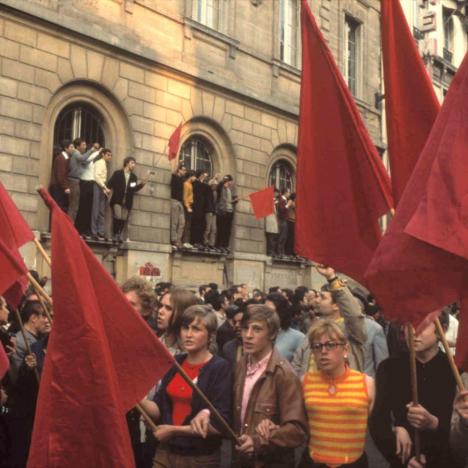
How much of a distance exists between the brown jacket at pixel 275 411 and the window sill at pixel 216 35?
45.6 feet

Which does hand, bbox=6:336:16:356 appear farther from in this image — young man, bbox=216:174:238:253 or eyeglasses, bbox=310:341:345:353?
A: young man, bbox=216:174:238:253

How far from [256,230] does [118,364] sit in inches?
605

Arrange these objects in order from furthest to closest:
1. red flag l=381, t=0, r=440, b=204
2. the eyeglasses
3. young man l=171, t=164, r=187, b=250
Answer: young man l=171, t=164, r=187, b=250
the eyeglasses
red flag l=381, t=0, r=440, b=204

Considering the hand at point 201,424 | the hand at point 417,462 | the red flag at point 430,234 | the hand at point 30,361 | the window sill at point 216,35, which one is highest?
the window sill at point 216,35

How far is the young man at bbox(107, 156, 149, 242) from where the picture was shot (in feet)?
48.5

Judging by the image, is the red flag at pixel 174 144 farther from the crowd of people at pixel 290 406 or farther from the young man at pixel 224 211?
the crowd of people at pixel 290 406

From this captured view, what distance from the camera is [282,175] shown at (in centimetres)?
2064

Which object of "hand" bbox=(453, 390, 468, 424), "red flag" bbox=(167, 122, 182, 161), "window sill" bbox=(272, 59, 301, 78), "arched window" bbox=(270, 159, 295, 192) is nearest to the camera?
"hand" bbox=(453, 390, 468, 424)

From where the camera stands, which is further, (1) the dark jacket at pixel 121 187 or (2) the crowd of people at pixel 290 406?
(1) the dark jacket at pixel 121 187

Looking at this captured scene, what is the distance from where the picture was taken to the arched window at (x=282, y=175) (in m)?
20.2

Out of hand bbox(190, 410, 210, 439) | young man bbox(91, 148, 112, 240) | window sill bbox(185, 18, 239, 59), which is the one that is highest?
window sill bbox(185, 18, 239, 59)

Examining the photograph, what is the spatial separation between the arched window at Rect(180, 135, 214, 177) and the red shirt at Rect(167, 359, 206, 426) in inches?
520

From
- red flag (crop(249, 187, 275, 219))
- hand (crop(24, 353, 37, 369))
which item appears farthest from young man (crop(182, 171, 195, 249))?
hand (crop(24, 353, 37, 369))

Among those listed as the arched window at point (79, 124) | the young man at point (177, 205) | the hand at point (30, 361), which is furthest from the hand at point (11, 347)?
the young man at point (177, 205)
